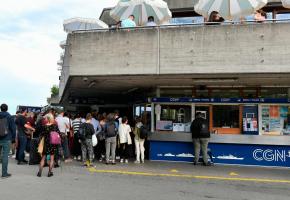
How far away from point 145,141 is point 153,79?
252cm

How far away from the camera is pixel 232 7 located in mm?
12125

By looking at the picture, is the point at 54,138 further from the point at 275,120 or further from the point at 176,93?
the point at 275,120

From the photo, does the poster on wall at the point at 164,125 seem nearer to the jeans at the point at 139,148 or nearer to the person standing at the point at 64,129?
the jeans at the point at 139,148

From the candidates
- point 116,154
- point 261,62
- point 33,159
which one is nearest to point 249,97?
point 261,62

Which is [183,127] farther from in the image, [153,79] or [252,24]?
[252,24]

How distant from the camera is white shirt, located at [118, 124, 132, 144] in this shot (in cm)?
1331

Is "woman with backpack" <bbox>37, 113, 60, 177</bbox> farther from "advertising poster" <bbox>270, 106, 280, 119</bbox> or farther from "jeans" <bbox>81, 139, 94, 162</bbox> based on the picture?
→ "advertising poster" <bbox>270, 106, 280, 119</bbox>

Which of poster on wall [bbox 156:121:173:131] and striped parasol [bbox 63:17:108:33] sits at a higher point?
striped parasol [bbox 63:17:108:33]

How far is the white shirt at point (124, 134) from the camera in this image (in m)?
13.3

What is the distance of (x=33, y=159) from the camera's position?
1223 cm

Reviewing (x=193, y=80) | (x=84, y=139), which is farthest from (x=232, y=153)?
(x=84, y=139)

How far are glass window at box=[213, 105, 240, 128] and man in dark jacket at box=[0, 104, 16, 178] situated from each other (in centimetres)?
694

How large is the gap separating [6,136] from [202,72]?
5.54m

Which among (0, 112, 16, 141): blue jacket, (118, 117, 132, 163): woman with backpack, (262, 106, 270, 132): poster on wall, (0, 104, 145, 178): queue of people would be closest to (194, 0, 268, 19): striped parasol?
(262, 106, 270, 132): poster on wall
